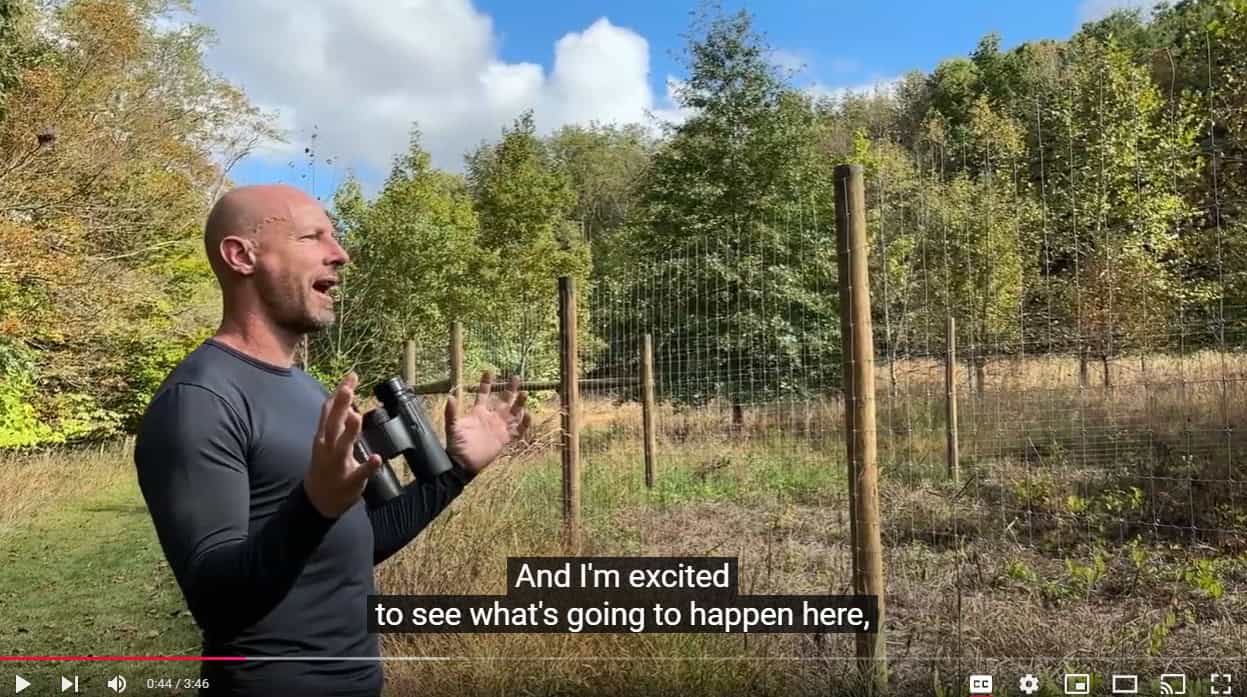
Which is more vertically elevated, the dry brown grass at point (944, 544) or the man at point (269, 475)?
the man at point (269, 475)

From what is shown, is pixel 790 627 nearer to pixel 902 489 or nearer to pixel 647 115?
pixel 902 489

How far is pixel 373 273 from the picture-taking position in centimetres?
1948

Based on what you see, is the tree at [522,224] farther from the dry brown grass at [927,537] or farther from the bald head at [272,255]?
the bald head at [272,255]

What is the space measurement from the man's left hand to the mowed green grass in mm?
3048

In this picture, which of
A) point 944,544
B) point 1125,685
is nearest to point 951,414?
point 944,544

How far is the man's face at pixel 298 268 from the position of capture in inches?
49.9

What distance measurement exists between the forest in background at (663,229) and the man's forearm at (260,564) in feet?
15.6

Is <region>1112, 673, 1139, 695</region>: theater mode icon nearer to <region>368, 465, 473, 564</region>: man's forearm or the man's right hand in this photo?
<region>368, 465, 473, 564</region>: man's forearm

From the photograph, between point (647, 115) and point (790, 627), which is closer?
point (790, 627)

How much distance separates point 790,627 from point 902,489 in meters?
3.08

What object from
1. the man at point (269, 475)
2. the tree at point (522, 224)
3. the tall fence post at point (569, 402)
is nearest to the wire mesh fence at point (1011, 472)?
the tall fence post at point (569, 402)

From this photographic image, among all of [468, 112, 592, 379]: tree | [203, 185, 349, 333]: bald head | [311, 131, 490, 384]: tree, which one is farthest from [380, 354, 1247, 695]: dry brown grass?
[468, 112, 592, 379]: tree

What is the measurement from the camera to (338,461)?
917 mm

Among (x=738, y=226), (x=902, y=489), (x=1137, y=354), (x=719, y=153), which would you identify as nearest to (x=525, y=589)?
(x=902, y=489)
